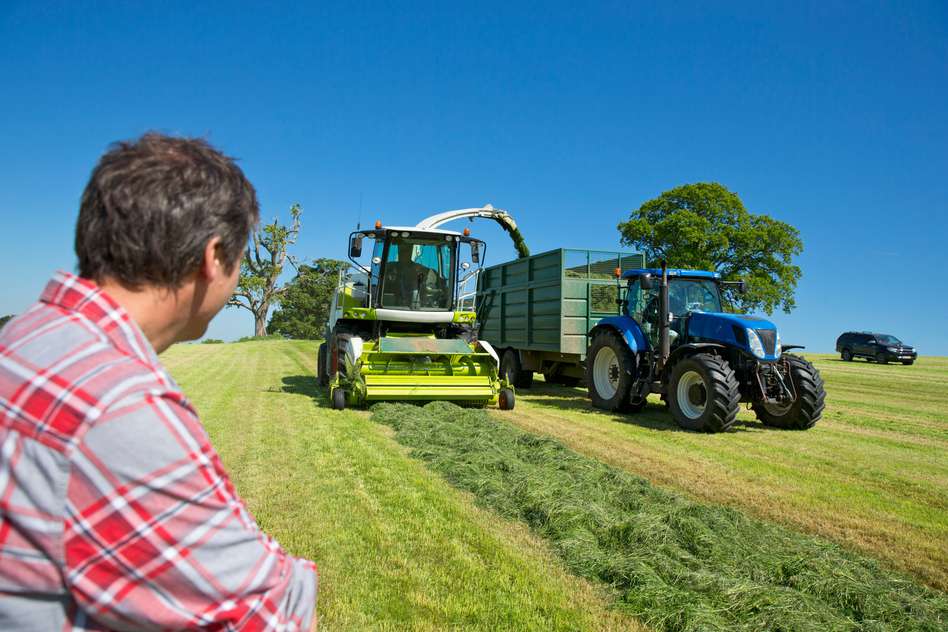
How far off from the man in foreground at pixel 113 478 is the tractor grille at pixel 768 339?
8425mm

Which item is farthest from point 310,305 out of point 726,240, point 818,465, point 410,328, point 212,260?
point 212,260

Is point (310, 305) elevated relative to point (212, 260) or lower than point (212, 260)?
elevated

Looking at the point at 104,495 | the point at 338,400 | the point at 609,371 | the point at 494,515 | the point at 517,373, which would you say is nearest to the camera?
the point at 104,495

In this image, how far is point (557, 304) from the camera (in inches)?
456

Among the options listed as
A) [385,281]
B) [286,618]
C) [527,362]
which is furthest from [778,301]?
[286,618]

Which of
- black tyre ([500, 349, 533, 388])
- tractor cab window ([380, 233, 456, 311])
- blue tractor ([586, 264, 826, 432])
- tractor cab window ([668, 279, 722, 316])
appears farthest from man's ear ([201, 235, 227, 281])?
black tyre ([500, 349, 533, 388])

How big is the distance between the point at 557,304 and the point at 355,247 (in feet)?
12.2

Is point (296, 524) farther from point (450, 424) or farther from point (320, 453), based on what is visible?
point (450, 424)

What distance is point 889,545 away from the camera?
4168 mm

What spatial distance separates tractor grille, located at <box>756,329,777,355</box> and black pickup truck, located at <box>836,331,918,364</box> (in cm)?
2390

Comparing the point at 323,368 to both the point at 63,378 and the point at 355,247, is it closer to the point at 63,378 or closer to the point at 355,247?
the point at 355,247

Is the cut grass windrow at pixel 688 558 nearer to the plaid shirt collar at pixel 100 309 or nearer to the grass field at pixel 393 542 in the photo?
the grass field at pixel 393 542

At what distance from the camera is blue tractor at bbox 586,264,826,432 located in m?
8.34

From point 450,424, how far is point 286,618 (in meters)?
6.61
